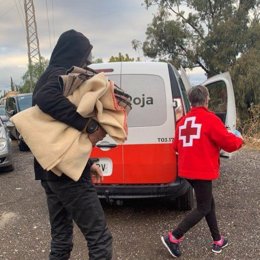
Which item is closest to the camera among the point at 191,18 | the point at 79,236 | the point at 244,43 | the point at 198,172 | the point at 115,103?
the point at 115,103

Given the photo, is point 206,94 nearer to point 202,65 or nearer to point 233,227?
point 233,227

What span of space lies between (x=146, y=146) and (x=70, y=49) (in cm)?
225

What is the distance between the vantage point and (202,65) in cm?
2594

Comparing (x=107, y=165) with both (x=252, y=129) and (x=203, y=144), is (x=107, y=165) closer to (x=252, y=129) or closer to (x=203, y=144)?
(x=203, y=144)

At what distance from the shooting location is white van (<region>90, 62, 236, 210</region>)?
15.6 feet

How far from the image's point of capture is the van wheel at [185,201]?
17.2ft

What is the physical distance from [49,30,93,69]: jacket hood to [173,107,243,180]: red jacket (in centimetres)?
159

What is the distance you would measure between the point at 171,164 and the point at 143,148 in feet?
1.20

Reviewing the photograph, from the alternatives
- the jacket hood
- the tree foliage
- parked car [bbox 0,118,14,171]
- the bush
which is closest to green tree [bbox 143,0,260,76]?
the tree foliage

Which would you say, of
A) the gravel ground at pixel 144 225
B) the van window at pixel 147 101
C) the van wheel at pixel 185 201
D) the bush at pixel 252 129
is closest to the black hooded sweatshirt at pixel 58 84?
the gravel ground at pixel 144 225

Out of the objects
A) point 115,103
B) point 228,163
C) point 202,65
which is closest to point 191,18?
point 202,65

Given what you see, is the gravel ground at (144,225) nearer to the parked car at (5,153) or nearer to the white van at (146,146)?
the white van at (146,146)

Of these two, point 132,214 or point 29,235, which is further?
point 132,214

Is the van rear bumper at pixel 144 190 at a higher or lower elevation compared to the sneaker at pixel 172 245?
higher
